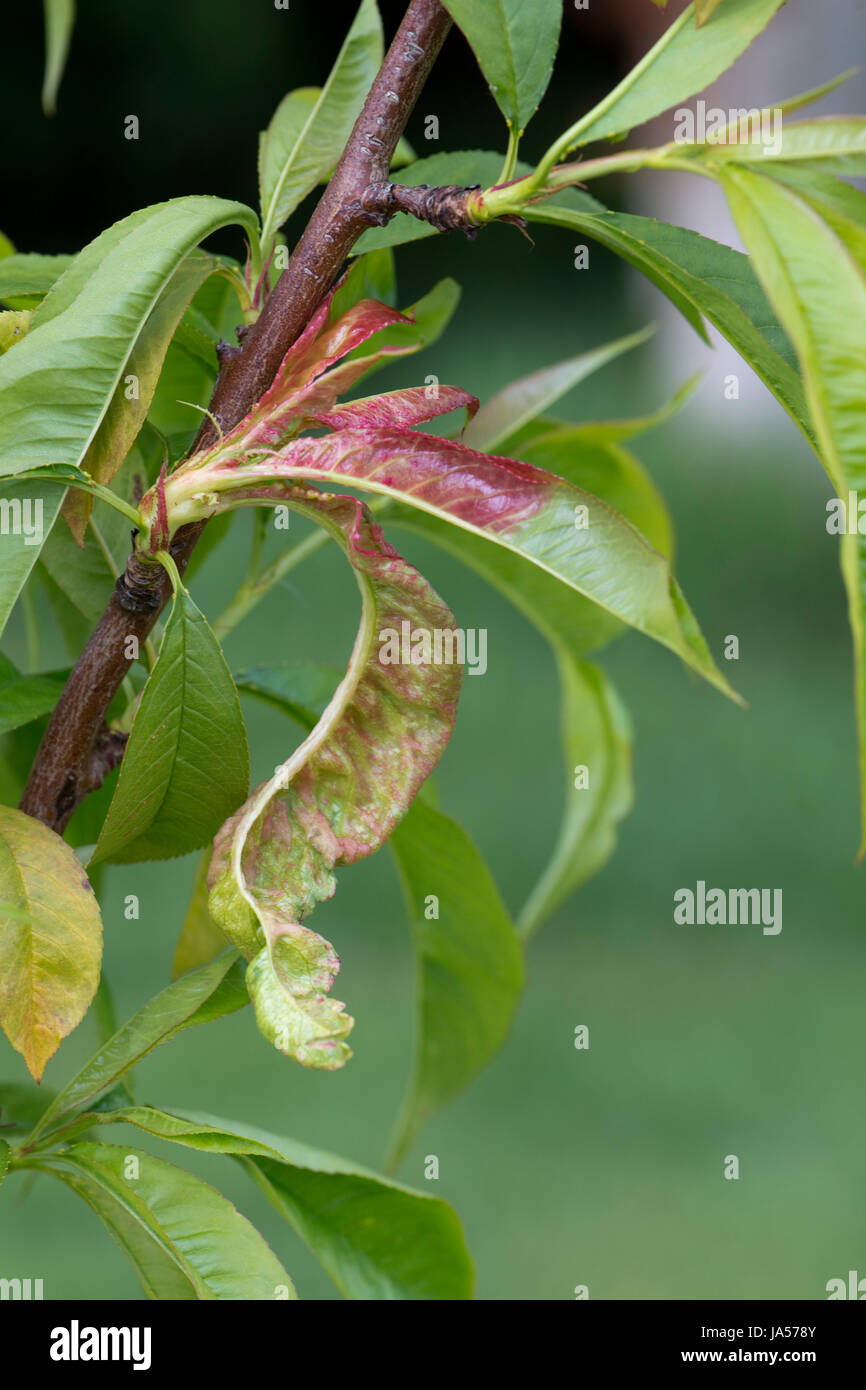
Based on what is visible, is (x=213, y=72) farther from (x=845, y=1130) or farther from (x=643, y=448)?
(x=845, y=1130)

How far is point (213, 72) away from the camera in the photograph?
179 centimetres

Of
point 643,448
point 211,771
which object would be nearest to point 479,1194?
point 211,771

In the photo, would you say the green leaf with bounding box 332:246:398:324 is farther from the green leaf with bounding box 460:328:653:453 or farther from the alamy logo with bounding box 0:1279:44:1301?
the alamy logo with bounding box 0:1279:44:1301

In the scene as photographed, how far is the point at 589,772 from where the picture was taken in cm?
40

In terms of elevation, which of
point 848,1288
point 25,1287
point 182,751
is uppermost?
point 182,751

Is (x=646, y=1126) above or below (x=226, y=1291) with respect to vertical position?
below

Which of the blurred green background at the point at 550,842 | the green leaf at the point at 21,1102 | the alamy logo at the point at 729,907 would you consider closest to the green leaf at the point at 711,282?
the green leaf at the point at 21,1102

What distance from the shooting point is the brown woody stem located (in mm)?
222

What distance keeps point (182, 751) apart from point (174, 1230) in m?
0.09

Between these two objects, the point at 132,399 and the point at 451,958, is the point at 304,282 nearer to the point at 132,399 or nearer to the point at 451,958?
the point at 132,399

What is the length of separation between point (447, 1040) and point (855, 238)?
27 cm

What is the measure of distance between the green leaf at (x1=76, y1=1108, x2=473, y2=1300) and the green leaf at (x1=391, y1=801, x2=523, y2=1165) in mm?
80

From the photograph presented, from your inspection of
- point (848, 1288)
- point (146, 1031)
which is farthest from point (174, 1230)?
point (848, 1288)

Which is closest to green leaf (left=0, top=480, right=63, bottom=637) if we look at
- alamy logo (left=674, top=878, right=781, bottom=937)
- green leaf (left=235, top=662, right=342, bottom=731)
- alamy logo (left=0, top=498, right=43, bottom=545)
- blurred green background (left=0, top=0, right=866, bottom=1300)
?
alamy logo (left=0, top=498, right=43, bottom=545)
